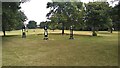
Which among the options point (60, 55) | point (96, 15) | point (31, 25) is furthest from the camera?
point (31, 25)

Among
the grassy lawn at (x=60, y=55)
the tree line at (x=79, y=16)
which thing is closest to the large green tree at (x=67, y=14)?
the tree line at (x=79, y=16)

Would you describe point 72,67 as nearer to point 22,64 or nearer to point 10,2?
point 22,64

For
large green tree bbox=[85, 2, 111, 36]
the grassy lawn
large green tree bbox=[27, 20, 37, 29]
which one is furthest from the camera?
large green tree bbox=[27, 20, 37, 29]

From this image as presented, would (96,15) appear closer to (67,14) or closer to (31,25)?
(67,14)

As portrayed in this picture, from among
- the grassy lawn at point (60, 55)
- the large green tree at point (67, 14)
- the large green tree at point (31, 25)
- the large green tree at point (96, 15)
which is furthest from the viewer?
the large green tree at point (31, 25)

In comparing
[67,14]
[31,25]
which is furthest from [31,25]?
[67,14]

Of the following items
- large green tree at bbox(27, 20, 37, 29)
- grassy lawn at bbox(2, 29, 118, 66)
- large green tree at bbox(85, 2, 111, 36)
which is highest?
large green tree at bbox(85, 2, 111, 36)

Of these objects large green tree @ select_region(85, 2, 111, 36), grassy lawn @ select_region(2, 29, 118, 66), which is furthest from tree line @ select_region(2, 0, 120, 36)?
grassy lawn @ select_region(2, 29, 118, 66)

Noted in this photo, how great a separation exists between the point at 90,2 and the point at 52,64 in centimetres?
3844

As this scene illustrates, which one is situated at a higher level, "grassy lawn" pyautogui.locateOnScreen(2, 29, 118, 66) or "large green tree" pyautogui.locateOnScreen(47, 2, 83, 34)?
"large green tree" pyautogui.locateOnScreen(47, 2, 83, 34)

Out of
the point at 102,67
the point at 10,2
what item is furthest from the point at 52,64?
the point at 10,2

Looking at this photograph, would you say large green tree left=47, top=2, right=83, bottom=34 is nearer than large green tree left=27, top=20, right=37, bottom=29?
Yes

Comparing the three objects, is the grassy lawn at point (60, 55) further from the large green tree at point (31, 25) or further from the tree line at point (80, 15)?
the large green tree at point (31, 25)

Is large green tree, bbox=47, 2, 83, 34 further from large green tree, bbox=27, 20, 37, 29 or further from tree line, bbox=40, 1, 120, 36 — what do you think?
large green tree, bbox=27, 20, 37, 29
